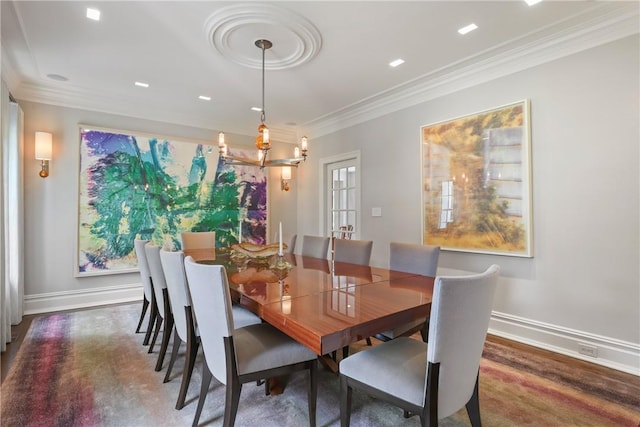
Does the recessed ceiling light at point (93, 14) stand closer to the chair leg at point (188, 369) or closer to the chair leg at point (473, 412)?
the chair leg at point (188, 369)

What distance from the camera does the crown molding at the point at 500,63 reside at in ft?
7.55

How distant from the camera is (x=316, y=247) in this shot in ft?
10.8

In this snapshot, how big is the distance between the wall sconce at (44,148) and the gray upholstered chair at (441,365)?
4051mm

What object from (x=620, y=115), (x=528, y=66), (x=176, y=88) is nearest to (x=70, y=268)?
(x=176, y=88)

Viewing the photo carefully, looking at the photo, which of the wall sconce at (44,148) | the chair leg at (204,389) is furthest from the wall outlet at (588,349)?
the wall sconce at (44,148)

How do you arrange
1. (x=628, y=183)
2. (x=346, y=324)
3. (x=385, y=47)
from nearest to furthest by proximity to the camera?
1. (x=346, y=324)
2. (x=628, y=183)
3. (x=385, y=47)

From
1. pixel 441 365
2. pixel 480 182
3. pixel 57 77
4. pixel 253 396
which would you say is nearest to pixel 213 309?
pixel 253 396

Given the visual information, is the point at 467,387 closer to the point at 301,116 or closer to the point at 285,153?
the point at 301,116

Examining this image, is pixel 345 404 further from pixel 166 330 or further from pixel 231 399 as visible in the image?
pixel 166 330

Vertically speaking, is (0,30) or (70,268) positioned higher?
(0,30)

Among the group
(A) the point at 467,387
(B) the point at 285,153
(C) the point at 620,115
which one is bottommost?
(A) the point at 467,387

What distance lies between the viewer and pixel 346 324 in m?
1.24

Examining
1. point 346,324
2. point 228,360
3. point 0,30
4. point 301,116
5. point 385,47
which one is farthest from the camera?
point 301,116

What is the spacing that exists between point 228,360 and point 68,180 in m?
3.67
